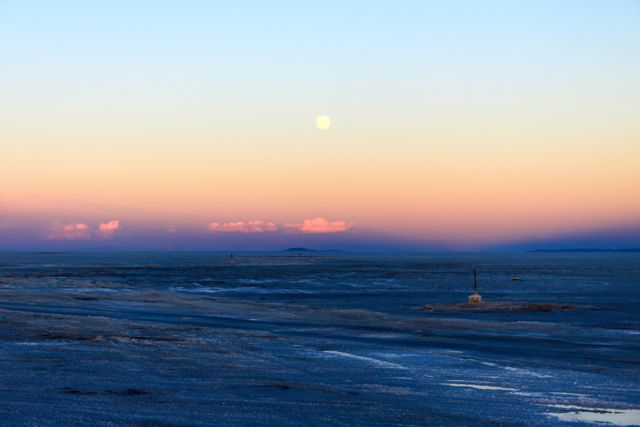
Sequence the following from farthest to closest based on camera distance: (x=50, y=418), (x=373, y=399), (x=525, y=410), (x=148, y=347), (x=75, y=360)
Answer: (x=148, y=347)
(x=75, y=360)
(x=373, y=399)
(x=525, y=410)
(x=50, y=418)

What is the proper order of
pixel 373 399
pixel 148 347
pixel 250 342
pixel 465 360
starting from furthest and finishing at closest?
1. pixel 250 342
2. pixel 148 347
3. pixel 465 360
4. pixel 373 399

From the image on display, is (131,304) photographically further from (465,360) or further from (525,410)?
(525,410)

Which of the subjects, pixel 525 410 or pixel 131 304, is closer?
pixel 525 410

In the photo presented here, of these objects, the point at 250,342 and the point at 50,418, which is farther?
the point at 250,342

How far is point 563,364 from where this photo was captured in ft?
75.3

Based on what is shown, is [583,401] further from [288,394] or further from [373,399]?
[288,394]

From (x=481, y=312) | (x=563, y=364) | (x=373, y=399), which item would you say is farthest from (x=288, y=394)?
(x=481, y=312)

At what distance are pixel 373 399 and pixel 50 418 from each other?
638 cm

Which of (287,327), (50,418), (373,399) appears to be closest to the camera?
(50,418)

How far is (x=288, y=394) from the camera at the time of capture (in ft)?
55.6

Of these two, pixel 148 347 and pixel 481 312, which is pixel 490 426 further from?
pixel 481 312

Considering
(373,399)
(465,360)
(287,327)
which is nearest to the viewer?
(373,399)

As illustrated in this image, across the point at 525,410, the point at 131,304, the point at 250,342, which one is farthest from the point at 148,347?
the point at 131,304

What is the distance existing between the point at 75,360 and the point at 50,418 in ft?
26.5
